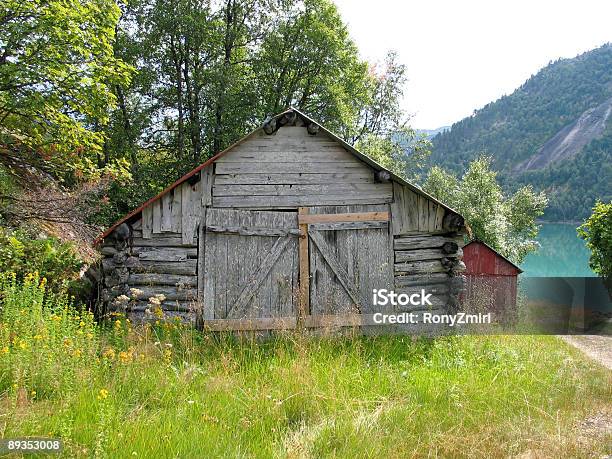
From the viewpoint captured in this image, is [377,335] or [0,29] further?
[0,29]

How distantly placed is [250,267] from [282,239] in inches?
31.1

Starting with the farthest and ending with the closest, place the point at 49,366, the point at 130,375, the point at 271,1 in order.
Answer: the point at 271,1, the point at 130,375, the point at 49,366

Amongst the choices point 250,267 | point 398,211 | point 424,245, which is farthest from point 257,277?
point 424,245

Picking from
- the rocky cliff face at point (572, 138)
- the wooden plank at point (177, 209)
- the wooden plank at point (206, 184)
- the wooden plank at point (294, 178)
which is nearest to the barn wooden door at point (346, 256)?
the wooden plank at point (294, 178)

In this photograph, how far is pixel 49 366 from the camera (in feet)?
15.8

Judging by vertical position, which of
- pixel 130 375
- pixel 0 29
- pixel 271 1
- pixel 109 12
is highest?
pixel 271 1

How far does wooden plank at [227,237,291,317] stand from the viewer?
9141mm

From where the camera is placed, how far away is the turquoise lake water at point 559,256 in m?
43.2

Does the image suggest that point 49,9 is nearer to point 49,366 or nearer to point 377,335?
point 49,366

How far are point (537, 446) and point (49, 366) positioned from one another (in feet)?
15.0

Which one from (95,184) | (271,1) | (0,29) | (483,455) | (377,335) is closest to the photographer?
(483,455)

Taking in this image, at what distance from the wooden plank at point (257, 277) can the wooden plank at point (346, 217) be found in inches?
21.0

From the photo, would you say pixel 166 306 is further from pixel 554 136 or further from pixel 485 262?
pixel 554 136

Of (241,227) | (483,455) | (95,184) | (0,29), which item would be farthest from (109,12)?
(483,455)
